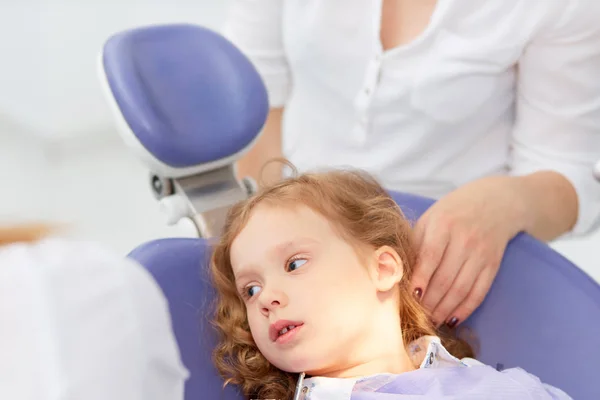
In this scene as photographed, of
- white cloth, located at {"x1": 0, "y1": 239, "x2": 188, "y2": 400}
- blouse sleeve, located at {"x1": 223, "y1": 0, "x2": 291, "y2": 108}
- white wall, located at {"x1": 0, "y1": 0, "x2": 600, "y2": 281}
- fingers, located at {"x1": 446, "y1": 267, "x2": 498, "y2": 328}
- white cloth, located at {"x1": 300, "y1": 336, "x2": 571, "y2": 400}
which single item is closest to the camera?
white cloth, located at {"x1": 0, "y1": 239, "x2": 188, "y2": 400}

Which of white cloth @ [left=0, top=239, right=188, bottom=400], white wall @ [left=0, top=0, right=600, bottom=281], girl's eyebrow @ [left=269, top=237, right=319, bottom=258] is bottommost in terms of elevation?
white wall @ [left=0, top=0, right=600, bottom=281]

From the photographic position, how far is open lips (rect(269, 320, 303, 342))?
627mm

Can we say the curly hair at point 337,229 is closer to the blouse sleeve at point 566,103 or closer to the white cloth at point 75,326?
the blouse sleeve at point 566,103

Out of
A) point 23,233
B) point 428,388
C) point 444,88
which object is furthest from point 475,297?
point 23,233

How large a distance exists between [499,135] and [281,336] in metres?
0.40

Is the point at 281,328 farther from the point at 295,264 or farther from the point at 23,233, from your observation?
the point at 23,233

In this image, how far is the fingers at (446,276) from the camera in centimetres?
70

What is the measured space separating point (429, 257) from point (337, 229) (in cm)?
9

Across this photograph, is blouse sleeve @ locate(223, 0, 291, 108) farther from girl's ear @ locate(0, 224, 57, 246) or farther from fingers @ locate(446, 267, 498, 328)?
girl's ear @ locate(0, 224, 57, 246)

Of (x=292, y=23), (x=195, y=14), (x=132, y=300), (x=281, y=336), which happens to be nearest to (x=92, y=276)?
(x=132, y=300)

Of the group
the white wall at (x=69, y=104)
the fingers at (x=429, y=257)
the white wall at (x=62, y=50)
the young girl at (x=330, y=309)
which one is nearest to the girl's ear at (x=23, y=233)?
the young girl at (x=330, y=309)

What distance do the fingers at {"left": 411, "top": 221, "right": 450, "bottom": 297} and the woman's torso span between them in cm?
17

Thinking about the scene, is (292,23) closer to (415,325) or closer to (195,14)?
(415,325)

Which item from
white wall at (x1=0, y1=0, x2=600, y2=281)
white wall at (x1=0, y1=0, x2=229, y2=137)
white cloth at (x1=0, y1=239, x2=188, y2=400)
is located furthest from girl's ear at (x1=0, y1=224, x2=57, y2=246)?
white wall at (x1=0, y1=0, x2=229, y2=137)
